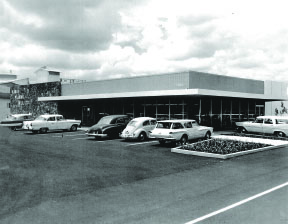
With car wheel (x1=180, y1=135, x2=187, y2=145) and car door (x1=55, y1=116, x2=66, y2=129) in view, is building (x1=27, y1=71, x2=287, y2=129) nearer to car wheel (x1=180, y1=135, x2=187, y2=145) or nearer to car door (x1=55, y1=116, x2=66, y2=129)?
car door (x1=55, y1=116, x2=66, y2=129)

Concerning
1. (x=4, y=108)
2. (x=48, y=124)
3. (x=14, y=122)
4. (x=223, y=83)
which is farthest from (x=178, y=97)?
(x=4, y=108)

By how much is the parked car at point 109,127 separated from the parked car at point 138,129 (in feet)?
5.24

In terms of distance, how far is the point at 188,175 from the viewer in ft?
34.6

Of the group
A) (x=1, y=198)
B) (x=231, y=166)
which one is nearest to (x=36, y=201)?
(x=1, y=198)

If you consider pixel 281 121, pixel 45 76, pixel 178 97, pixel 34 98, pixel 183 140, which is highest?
pixel 45 76

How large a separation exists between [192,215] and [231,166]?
6110 mm

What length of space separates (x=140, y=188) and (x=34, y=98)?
33.5 metres

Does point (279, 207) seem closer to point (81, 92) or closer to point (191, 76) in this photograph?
point (191, 76)

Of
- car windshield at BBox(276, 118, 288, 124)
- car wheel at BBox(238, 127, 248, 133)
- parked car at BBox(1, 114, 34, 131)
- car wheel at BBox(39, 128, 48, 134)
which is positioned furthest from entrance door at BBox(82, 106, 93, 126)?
car windshield at BBox(276, 118, 288, 124)

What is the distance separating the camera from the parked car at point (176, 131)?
1720 cm

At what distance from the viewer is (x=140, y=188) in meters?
8.79

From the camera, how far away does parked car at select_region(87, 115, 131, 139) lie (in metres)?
20.8

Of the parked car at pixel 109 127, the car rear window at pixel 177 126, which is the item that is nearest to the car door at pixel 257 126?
the car rear window at pixel 177 126

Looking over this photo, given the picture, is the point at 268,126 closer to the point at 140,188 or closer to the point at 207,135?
the point at 207,135
